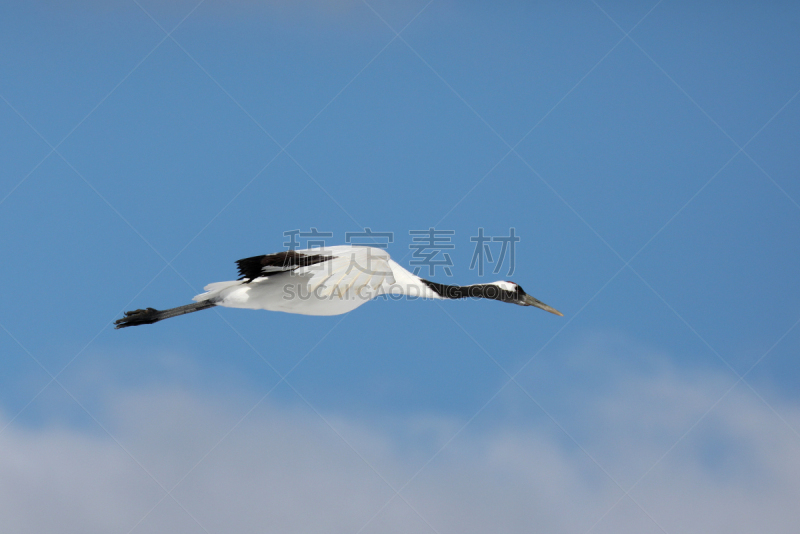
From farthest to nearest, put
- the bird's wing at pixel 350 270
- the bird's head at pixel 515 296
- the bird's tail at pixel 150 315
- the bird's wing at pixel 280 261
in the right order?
the bird's head at pixel 515 296 < the bird's tail at pixel 150 315 < the bird's wing at pixel 280 261 < the bird's wing at pixel 350 270

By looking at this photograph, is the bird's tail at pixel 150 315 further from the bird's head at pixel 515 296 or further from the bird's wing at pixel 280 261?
the bird's head at pixel 515 296

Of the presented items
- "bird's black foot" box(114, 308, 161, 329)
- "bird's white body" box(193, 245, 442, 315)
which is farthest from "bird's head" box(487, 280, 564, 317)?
"bird's black foot" box(114, 308, 161, 329)

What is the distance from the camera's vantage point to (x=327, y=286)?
8797 millimetres

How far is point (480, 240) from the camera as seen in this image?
11289 millimetres

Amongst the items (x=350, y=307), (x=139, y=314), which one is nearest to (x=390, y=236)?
(x=350, y=307)

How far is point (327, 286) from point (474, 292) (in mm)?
4165

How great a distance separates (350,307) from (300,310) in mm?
767

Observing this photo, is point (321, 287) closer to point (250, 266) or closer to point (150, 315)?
point (250, 266)

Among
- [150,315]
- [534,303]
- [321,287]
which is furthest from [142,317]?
[534,303]

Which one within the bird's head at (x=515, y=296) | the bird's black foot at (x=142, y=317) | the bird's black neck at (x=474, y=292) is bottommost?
the bird's black foot at (x=142, y=317)

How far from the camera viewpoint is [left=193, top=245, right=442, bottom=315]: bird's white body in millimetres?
8750

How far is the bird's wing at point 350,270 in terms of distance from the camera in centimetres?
872

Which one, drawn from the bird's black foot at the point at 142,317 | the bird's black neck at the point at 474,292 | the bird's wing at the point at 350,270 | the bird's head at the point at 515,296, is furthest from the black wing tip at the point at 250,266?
the bird's head at the point at 515,296

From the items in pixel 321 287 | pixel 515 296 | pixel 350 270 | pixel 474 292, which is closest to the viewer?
pixel 350 270
